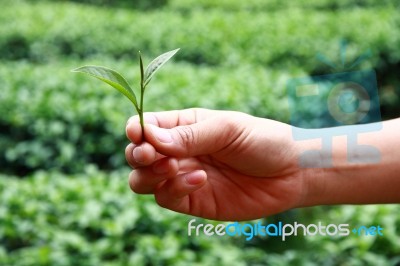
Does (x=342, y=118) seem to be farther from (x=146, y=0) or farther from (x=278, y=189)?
(x=146, y=0)

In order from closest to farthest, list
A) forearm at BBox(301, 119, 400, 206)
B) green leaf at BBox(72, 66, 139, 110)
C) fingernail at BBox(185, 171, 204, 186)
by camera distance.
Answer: green leaf at BBox(72, 66, 139, 110)
fingernail at BBox(185, 171, 204, 186)
forearm at BBox(301, 119, 400, 206)

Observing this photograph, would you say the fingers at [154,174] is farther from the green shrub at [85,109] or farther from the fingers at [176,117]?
the green shrub at [85,109]

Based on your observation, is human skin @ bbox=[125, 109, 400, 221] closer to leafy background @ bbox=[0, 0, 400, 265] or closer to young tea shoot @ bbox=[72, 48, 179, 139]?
young tea shoot @ bbox=[72, 48, 179, 139]

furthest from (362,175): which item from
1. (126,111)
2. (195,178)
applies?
(126,111)

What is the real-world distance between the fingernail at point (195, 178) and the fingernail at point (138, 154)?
0.48ft

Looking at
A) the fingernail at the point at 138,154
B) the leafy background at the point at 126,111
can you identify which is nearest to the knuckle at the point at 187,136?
the fingernail at the point at 138,154

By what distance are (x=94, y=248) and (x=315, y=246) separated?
837 mm

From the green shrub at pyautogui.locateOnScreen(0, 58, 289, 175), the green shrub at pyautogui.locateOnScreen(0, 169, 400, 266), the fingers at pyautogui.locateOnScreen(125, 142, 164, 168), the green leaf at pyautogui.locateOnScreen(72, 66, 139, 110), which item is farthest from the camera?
the green shrub at pyautogui.locateOnScreen(0, 58, 289, 175)

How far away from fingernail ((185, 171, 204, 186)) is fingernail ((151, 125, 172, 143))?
0.37 ft

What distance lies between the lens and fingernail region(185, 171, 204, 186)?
1104mm

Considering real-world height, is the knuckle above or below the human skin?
above

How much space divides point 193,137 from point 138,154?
0.14 m

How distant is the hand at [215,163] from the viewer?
1.04 meters

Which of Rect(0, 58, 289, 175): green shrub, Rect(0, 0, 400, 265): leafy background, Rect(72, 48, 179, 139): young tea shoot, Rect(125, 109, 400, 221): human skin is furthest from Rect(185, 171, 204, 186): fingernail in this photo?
Rect(0, 58, 289, 175): green shrub
